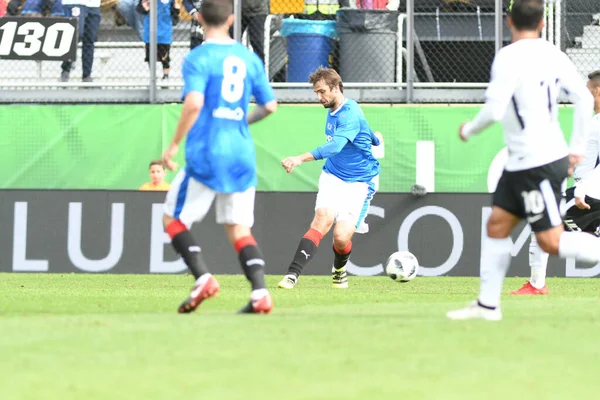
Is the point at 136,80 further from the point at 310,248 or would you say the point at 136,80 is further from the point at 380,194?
the point at 310,248

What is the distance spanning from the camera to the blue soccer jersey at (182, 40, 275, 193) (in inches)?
304

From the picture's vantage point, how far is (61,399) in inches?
171

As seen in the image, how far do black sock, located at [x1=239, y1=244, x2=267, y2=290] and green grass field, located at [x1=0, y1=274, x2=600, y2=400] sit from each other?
0.25 m

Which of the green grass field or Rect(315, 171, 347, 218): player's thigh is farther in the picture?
Rect(315, 171, 347, 218): player's thigh

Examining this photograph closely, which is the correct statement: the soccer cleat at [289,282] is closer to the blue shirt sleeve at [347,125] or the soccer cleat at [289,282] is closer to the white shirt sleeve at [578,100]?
the blue shirt sleeve at [347,125]

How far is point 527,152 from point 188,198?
2.17 m

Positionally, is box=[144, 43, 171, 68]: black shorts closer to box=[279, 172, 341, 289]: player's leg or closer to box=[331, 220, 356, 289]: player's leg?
box=[279, 172, 341, 289]: player's leg

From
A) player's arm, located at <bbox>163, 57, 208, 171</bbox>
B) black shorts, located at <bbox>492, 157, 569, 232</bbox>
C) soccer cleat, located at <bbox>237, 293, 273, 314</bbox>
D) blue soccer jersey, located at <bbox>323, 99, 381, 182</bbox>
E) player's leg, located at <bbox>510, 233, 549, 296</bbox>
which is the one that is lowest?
player's leg, located at <bbox>510, 233, 549, 296</bbox>

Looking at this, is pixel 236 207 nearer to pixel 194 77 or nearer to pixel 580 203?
pixel 194 77

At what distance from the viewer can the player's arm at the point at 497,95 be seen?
704 cm

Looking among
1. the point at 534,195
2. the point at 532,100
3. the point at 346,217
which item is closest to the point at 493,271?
the point at 534,195

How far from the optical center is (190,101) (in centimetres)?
753

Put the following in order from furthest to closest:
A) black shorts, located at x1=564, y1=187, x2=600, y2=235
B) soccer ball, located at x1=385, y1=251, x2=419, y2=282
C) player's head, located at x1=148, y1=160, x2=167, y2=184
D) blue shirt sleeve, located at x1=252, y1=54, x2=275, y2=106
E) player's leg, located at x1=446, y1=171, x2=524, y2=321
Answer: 1. player's head, located at x1=148, y1=160, x2=167, y2=184
2. soccer ball, located at x1=385, y1=251, x2=419, y2=282
3. black shorts, located at x1=564, y1=187, x2=600, y2=235
4. blue shirt sleeve, located at x1=252, y1=54, x2=275, y2=106
5. player's leg, located at x1=446, y1=171, x2=524, y2=321

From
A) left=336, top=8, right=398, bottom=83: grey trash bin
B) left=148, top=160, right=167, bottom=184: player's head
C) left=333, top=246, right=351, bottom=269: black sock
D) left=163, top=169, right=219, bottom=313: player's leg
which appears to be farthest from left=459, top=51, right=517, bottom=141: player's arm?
left=336, top=8, right=398, bottom=83: grey trash bin
